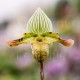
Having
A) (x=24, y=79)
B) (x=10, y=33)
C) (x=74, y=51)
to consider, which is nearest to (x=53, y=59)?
(x=74, y=51)

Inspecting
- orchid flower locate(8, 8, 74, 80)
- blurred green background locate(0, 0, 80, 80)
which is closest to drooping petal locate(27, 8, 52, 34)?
orchid flower locate(8, 8, 74, 80)

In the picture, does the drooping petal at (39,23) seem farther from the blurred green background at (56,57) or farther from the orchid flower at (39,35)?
the blurred green background at (56,57)

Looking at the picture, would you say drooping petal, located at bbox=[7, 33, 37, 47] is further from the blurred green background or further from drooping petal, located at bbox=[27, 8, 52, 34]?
the blurred green background

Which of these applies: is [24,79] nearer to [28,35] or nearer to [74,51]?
[74,51]

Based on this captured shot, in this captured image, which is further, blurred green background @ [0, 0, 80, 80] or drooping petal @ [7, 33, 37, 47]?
blurred green background @ [0, 0, 80, 80]

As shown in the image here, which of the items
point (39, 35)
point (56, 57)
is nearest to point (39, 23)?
point (39, 35)

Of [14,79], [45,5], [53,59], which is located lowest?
[14,79]

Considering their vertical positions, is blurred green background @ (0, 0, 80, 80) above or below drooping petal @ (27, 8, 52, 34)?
below

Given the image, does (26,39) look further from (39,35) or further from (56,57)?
(56,57)
